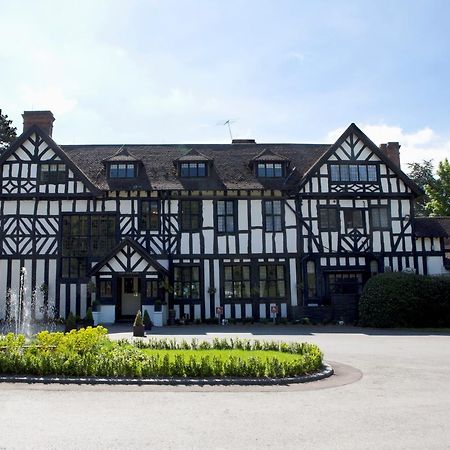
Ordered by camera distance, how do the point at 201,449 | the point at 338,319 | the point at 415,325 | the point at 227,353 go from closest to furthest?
the point at 201,449 < the point at 227,353 < the point at 415,325 < the point at 338,319

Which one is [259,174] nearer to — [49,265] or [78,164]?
[78,164]

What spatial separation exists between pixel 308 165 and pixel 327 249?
214 inches

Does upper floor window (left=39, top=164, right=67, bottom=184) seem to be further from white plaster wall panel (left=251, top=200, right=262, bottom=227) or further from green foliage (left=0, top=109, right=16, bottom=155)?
green foliage (left=0, top=109, right=16, bottom=155)

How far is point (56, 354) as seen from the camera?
10.7 meters

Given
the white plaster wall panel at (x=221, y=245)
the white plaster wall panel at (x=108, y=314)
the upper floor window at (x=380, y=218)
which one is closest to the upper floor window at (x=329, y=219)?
the upper floor window at (x=380, y=218)

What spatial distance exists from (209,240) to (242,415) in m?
16.9

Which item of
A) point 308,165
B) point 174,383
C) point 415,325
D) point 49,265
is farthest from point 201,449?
point 308,165

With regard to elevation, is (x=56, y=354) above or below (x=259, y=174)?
below

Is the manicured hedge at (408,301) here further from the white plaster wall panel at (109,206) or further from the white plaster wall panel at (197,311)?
the white plaster wall panel at (109,206)

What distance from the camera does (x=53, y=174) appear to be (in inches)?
962

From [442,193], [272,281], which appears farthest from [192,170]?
[442,193]

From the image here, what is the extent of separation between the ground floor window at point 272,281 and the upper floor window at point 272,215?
2.05 metres

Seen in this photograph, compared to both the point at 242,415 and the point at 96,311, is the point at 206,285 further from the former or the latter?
the point at 242,415

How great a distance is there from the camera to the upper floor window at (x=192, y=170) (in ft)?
83.9
